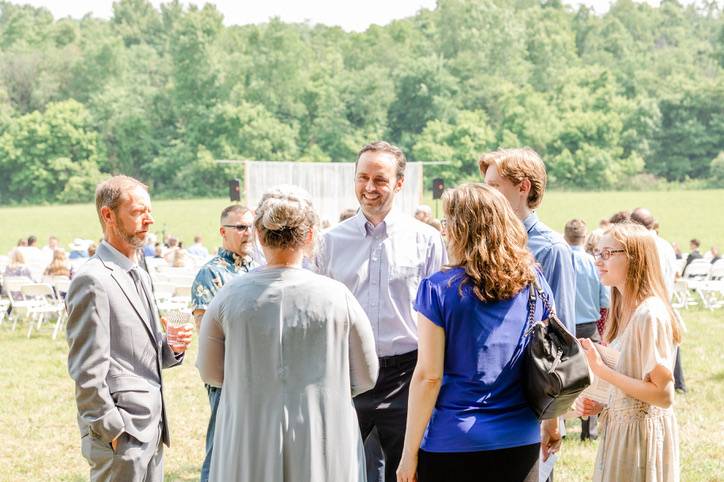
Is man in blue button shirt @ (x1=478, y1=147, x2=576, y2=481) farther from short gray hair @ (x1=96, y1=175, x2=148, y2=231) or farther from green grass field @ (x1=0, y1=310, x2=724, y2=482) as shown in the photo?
green grass field @ (x1=0, y1=310, x2=724, y2=482)

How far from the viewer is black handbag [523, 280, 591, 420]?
2816mm

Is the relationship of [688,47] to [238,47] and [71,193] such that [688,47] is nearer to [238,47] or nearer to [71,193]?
[238,47]

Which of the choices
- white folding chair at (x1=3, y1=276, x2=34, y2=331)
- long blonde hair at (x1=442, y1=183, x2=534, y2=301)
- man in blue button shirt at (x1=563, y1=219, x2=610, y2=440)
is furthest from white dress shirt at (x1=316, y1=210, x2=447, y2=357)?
white folding chair at (x1=3, y1=276, x2=34, y2=331)

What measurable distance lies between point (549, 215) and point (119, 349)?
4410 cm

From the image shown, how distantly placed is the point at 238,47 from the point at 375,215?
70696 mm

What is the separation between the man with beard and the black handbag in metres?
1.00

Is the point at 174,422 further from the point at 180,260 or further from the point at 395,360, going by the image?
the point at 180,260

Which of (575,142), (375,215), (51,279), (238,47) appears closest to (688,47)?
(575,142)

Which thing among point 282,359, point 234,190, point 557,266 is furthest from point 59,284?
point 234,190

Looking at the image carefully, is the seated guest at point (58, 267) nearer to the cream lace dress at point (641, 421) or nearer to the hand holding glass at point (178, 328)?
the hand holding glass at point (178, 328)

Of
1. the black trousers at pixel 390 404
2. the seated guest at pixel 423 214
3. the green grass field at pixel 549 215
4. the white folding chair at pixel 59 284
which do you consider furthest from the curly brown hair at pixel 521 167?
the green grass field at pixel 549 215

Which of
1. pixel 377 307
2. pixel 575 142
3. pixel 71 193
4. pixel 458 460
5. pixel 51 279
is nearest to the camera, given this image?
pixel 458 460

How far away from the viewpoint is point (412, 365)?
12.6 ft

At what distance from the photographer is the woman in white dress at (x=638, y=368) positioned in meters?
3.36
